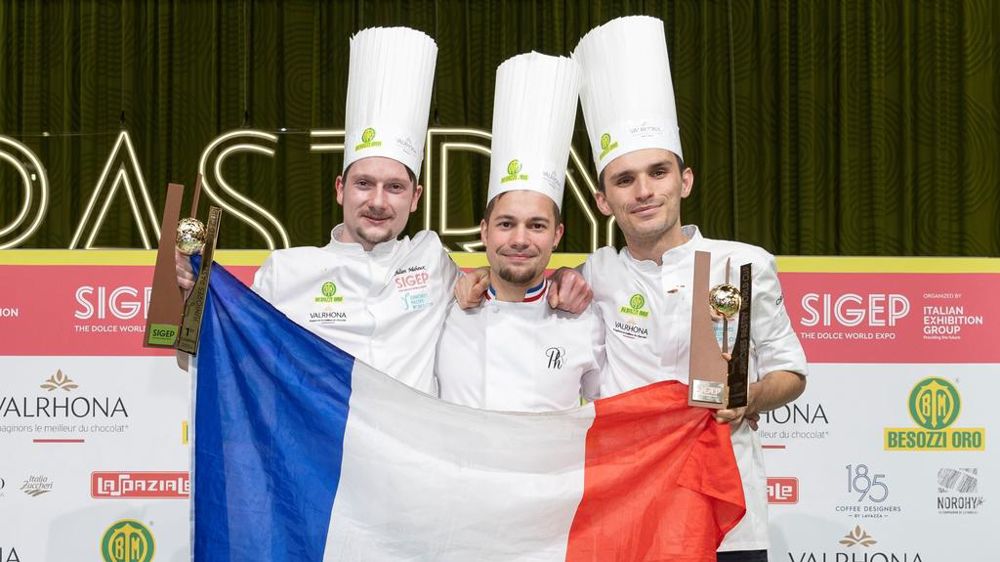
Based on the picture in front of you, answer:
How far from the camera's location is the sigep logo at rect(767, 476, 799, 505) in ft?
11.4

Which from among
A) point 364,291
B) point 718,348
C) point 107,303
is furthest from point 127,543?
point 718,348

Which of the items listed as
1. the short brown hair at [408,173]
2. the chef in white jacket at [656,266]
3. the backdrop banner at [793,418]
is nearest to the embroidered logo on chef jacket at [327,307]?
the short brown hair at [408,173]

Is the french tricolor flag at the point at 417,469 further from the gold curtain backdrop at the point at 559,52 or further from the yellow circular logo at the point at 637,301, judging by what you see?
the gold curtain backdrop at the point at 559,52

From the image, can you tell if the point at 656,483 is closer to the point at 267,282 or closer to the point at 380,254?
the point at 380,254

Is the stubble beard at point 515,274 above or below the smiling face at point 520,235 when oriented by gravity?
below

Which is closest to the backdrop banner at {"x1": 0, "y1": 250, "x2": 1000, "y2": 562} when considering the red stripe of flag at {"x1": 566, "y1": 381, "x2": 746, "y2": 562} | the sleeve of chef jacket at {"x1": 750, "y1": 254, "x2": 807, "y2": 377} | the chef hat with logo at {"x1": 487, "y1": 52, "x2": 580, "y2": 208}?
the chef hat with logo at {"x1": 487, "y1": 52, "x2": 580, "y2": 208}

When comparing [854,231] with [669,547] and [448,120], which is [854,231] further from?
[669,547]

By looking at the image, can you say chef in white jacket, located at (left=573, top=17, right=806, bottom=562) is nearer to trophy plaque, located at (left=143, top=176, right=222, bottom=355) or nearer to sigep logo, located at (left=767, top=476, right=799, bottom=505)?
trophy plaque, located at (left=143, top=176, right=222, bottom=355)

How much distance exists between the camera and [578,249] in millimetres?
5176

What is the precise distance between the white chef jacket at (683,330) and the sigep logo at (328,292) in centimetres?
68

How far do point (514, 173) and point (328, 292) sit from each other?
0.57m

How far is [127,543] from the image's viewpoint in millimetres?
3477

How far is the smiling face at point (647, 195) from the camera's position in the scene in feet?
7.80

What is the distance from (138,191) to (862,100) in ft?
11.7
